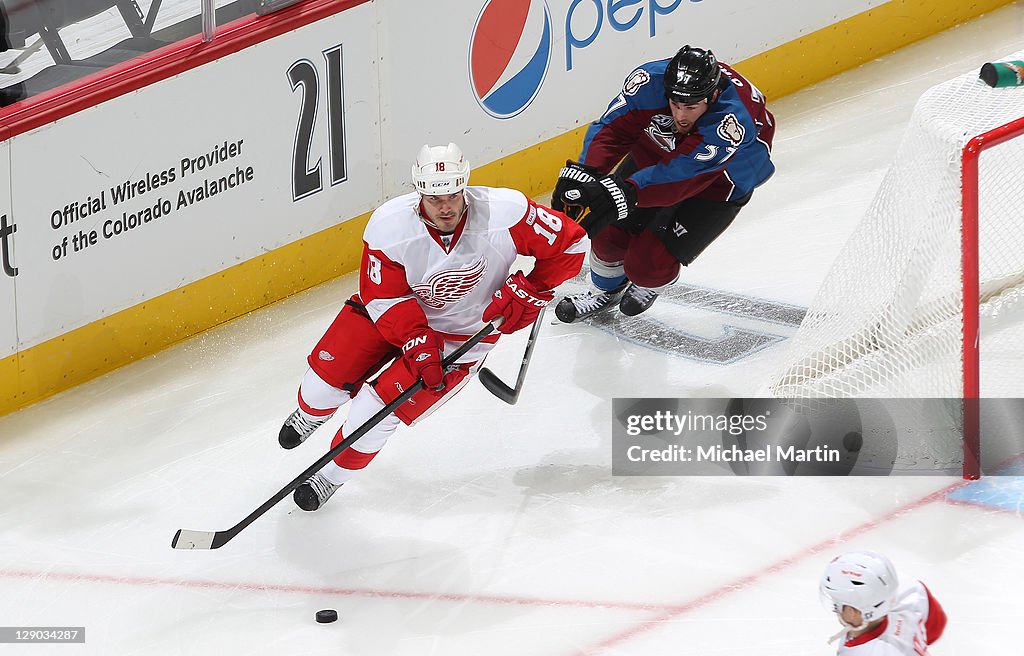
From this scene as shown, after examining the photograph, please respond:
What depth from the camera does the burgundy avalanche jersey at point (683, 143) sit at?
4680 mm

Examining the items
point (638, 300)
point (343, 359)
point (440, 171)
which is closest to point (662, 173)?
point (638, 300)

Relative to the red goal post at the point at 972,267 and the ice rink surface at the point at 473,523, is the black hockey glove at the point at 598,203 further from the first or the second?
the red goal post at the point at 972,267

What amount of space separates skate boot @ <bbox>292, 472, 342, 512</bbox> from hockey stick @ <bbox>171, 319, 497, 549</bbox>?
0.32ft

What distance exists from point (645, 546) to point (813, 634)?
57cm

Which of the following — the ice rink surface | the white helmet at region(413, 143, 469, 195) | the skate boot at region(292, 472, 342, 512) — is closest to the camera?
the ice rink surface

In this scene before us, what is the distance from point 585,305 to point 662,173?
0.72 meters

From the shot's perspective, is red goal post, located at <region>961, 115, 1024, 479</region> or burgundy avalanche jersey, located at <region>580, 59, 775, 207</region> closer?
red goal post, located at <region>961, 115, 1024, 479</region>

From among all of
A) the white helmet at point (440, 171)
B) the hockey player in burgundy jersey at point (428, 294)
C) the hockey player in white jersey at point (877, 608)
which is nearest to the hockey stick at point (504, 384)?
the hockey player in burgundy jersey at point (428, 294)

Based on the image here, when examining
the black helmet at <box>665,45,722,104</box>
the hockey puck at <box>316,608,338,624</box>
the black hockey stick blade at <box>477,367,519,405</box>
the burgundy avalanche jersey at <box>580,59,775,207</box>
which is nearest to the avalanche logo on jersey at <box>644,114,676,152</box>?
the burgundy avalanche jersey at <box>580,59,775,207</box>

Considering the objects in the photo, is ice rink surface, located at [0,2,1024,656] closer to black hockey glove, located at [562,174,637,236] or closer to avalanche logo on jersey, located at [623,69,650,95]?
black hockey glove, located at [562,174,637,236]

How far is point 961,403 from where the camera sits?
13.6 ft

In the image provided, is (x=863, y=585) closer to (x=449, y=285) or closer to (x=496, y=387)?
(x=449, y=285)

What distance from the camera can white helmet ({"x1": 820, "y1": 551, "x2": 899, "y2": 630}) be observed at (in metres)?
2.82

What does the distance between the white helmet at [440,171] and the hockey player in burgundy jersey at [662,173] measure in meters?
0.72
